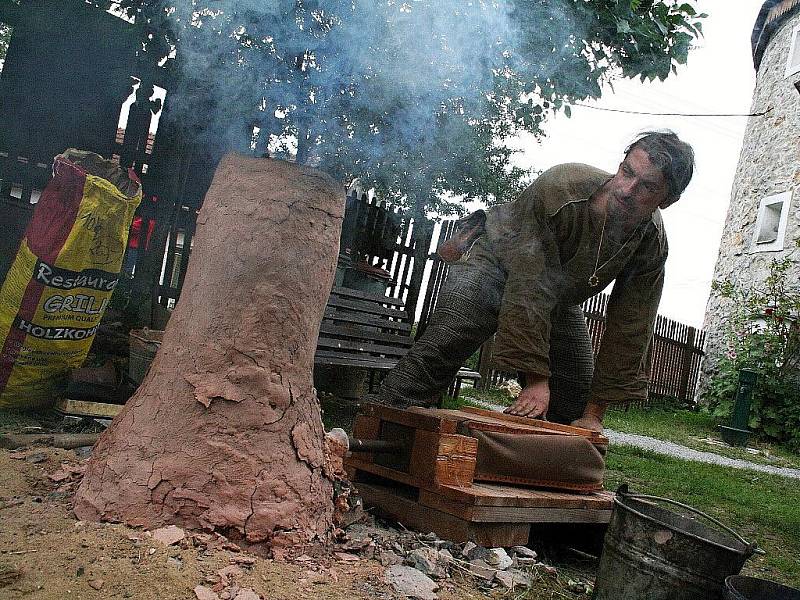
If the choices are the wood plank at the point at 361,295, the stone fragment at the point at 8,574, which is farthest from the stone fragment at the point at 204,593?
the wood plank at the point at 361,295

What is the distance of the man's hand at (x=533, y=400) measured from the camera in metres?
3.06

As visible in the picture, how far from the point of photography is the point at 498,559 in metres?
2.40

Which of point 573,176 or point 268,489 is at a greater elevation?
point 573,176

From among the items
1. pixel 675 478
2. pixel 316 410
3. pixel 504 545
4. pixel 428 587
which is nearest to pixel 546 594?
pixel 504 545

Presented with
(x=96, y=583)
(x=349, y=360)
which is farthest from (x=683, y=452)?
(x=96, y=583)

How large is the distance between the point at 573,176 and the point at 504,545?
1642mm

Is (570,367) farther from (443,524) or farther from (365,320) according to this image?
(365,320)

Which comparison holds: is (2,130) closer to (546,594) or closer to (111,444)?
(111,444)

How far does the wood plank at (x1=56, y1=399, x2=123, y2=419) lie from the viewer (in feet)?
10.7

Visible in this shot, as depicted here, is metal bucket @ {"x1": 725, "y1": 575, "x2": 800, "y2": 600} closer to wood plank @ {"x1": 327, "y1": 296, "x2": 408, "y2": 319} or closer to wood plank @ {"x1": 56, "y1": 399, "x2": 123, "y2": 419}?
wood plank @ {"x1": 56, "y1": 399, "x2": 123, "y2": 419}

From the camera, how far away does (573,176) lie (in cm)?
316

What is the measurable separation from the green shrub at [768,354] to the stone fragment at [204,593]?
31.3 ft

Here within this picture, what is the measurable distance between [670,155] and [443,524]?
5.82ft

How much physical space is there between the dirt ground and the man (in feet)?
3.94
